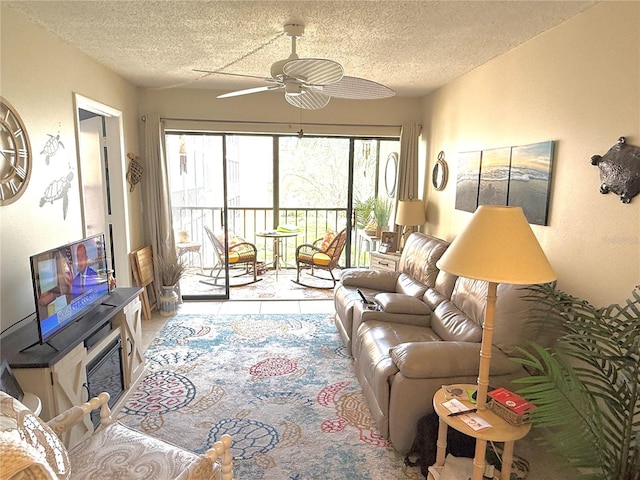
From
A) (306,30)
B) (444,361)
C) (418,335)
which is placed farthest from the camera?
(418,335)

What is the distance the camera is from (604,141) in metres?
2.11

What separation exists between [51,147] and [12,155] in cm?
45

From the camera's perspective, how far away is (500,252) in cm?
155

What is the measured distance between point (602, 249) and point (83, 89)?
3697 mm

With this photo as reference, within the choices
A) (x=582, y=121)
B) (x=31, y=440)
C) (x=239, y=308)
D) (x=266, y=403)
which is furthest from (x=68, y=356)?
(x=582, y=121)

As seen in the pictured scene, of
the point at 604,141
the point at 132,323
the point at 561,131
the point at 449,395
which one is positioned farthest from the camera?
the point at 132,323

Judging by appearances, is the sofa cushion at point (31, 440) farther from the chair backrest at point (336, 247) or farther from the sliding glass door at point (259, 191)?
the chair backrest at point (336, 247)

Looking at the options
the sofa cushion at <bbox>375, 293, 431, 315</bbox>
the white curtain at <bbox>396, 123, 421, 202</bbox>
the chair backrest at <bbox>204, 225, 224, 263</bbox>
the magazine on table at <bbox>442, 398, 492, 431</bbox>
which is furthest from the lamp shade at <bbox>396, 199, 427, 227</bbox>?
the magazine on table at <bbox>442, 398, 492, 431</bbox>

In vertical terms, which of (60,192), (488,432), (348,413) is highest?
(60,192)

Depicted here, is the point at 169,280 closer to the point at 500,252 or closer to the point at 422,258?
the point at 422,258

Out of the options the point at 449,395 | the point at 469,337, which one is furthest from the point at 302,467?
the point at 469,337

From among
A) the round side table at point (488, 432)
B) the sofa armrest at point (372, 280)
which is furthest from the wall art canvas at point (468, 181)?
the round side table at point (488, 432)

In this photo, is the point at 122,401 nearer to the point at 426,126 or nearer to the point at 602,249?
the point at 602,249

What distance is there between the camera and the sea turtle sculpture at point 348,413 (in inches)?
95.8
